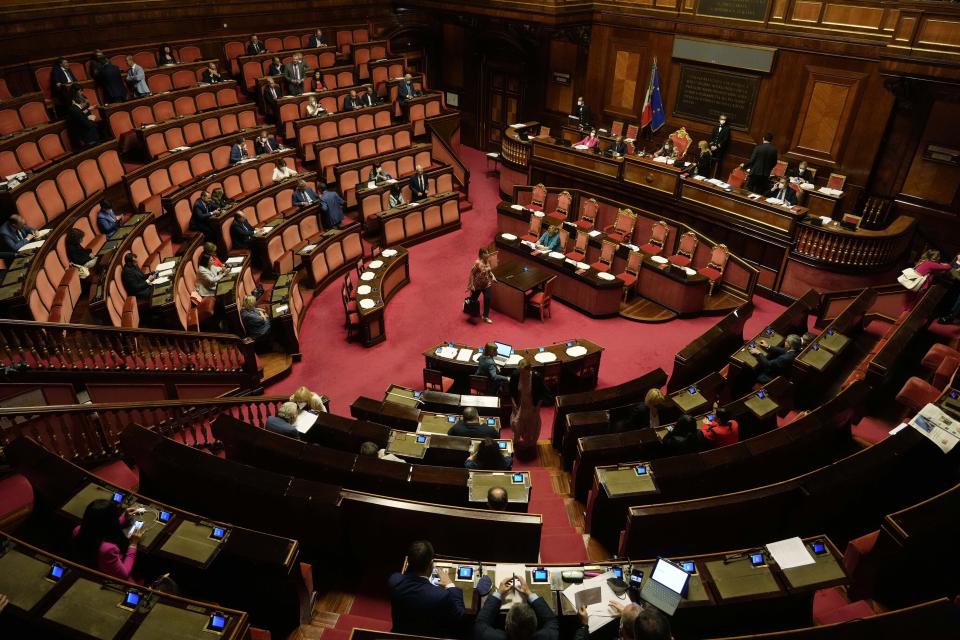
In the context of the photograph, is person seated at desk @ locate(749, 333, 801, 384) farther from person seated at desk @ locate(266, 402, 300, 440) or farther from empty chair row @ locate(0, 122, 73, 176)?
empty chair row @ locate(0, 122, 73, 176)

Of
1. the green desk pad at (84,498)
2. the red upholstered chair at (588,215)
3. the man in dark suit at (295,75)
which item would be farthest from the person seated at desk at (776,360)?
the man in dark suit at (295,75)

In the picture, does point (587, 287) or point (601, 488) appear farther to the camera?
point (587, 287)

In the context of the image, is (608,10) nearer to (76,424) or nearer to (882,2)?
(882,2)

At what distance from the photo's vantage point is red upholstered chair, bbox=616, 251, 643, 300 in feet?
31.4

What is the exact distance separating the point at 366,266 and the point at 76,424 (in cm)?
489

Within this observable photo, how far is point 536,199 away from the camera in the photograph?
1166 cm

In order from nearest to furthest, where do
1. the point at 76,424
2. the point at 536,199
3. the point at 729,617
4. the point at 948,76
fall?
1. the point at 729,617
2. the point at 76,424
3. the point at 948,76
4. the point at 536,199

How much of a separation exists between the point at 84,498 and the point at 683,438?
4.42 meters

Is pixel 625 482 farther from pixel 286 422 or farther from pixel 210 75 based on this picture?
pixel 210 75

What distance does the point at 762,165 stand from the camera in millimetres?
9828

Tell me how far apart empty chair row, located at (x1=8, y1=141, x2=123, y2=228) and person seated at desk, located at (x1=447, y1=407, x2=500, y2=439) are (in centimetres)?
615

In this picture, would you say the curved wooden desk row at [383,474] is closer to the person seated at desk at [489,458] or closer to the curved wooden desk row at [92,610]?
the person seated at desk at [489,458]

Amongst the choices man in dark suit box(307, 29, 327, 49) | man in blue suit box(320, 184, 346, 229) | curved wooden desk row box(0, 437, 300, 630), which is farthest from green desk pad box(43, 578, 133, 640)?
man in dark suit box(307, 29, 327, 49)

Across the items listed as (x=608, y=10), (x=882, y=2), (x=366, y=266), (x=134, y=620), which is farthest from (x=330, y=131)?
(x=134, y=620)
